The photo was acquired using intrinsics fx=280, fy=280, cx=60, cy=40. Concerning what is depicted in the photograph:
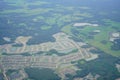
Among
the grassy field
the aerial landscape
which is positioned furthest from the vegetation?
the grassy field

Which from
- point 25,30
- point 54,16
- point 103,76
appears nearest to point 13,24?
point 25,30

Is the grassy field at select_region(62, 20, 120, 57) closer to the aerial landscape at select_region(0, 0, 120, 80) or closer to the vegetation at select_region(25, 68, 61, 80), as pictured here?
the aerial landscape at select_region(0, 0, 120, 80)

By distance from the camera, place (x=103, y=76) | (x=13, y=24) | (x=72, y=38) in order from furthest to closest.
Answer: (x=13, y=24) → (x=72, y=38) → (x=103, y=76)

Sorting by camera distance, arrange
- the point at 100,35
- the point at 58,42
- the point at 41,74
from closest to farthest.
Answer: the point at 41,74, the point at 58,42, the point at 100,35

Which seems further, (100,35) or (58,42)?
(100,35)

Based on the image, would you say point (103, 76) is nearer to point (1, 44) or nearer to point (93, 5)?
point (1, 44)

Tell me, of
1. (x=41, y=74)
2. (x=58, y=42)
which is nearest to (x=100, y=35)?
(x=58, y=42)

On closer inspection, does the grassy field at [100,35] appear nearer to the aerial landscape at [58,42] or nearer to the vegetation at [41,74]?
the aerial landscape at [58,42]

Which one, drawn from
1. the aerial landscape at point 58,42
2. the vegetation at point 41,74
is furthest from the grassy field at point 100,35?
the vegetation at point 41,74

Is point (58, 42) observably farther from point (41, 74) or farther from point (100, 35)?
point (41, 74)
